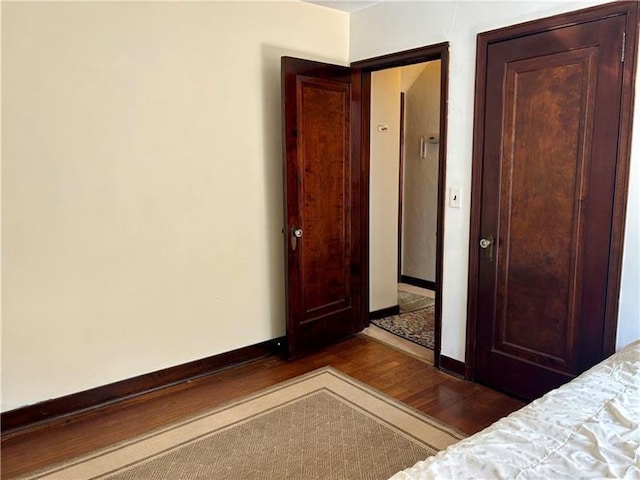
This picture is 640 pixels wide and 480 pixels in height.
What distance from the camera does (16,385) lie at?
8.11ft

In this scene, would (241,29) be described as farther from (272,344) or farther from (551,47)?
(272,344)

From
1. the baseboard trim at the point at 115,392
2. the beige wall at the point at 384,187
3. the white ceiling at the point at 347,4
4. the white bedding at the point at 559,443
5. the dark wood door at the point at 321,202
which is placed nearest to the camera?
the white bedding at the point at 559,443

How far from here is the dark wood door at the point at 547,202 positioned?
235 cm

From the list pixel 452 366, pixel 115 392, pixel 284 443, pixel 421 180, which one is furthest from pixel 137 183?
pixel 421 180

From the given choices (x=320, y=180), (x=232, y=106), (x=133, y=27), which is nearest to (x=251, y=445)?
(x=320, y=180)

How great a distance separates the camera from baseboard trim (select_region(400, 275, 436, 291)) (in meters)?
5.37

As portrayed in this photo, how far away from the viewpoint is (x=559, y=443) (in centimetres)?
127

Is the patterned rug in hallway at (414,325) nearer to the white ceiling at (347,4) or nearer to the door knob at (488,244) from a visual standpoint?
the door knob at (488,244)

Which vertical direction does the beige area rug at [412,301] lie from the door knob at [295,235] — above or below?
below

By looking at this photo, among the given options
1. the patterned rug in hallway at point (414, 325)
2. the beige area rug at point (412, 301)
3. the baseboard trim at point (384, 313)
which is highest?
the baseboard trim at point (384, 313)

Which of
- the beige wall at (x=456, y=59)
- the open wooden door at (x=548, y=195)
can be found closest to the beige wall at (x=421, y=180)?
the beige wall at (x=456, y=59)

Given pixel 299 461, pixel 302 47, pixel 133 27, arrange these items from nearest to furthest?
pixel 299 461 < pixel 133 27 < pixel 302 47

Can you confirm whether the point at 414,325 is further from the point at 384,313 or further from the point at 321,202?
the point at 321,202

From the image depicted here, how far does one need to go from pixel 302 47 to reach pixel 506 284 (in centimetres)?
218
